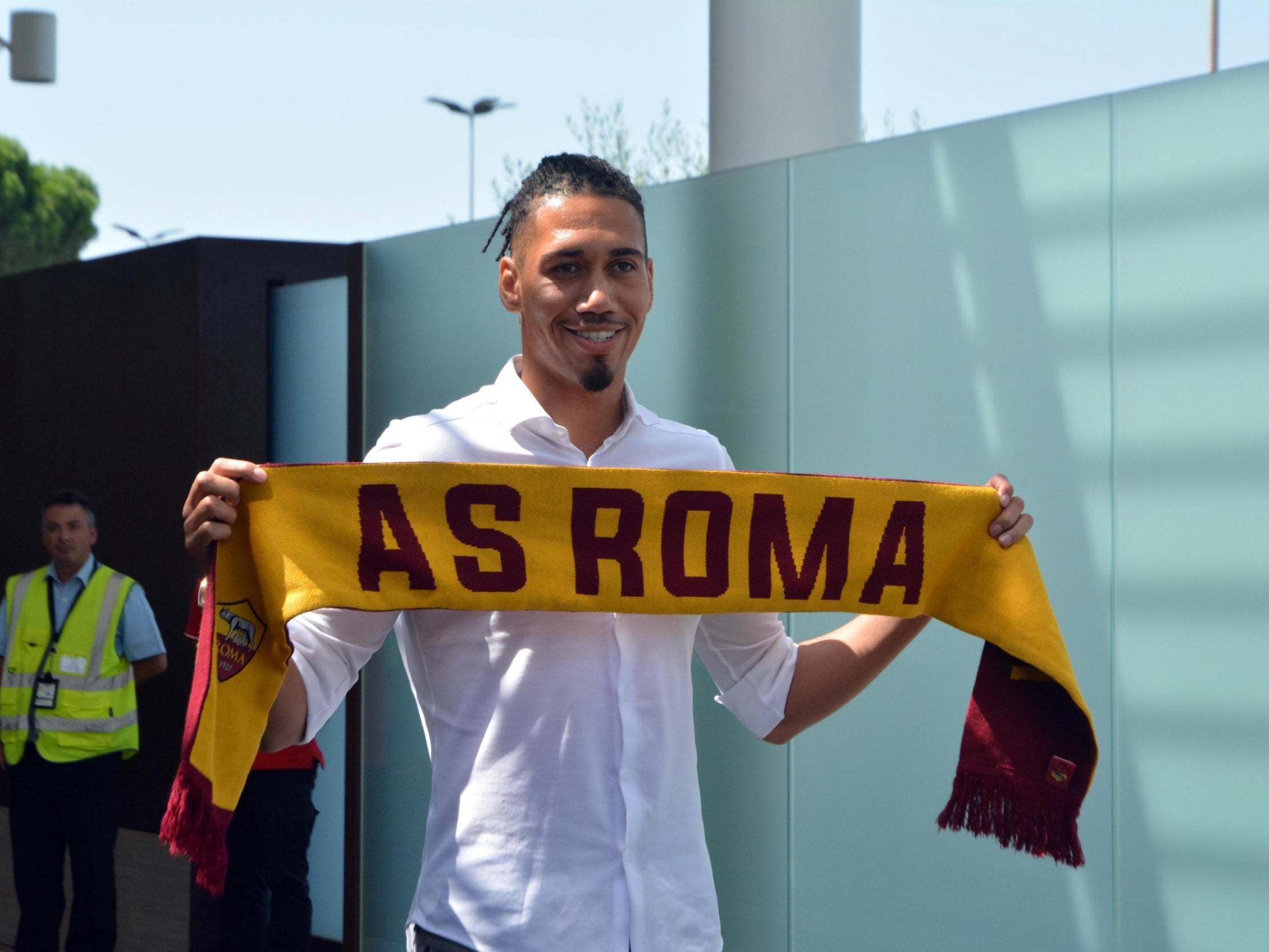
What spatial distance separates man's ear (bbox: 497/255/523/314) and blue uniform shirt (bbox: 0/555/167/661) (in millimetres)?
4280

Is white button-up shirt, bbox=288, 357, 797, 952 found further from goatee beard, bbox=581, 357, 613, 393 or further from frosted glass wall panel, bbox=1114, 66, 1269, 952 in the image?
frosted glass wall panel, bbox=1114, 66, 1269, 952

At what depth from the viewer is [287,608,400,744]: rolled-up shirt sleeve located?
231 cm

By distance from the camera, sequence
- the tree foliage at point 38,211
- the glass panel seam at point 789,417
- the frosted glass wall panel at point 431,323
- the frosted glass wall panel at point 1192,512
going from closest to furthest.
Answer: the frosted glass wall panel at point 1192,512 → the glass panel seam at point 789,417 → the frosted glass wall panel at point 431,323 → the tree foliage at point 38,211

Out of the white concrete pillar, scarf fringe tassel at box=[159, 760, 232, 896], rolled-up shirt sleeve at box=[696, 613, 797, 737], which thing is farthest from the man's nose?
the white concrete pillar

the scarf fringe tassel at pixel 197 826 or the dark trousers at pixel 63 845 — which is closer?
the scarf fringe tassel at pixel 197 826

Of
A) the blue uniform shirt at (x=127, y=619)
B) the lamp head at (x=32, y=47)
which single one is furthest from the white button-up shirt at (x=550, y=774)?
the lamp head at (x=32, y=47)

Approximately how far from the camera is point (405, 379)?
6230mm

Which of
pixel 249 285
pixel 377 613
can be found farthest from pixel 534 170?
pixel 249 285

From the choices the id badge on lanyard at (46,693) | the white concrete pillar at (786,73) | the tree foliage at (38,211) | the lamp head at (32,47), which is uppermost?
the tree foliage at (38,211)

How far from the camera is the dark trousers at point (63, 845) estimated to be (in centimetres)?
610

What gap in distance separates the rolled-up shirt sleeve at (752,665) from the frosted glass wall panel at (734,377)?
2.32 m

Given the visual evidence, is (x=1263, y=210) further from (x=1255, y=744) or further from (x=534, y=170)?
(x=534, y=170)

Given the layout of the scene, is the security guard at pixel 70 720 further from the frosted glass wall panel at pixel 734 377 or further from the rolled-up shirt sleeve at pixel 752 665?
the rolled-up shirt sleeve at pixel 752 665

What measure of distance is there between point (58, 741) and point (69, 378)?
7.50 ft
